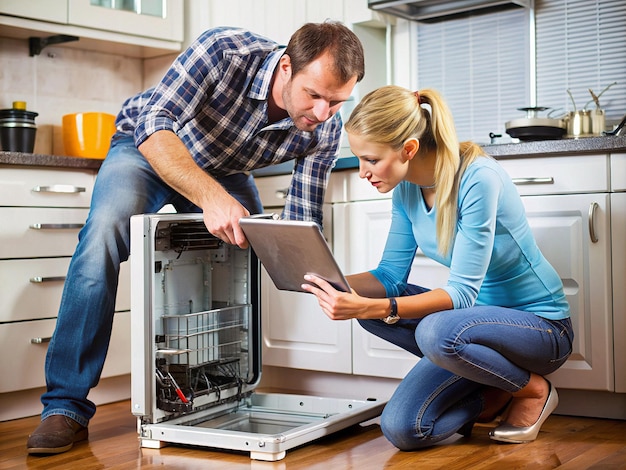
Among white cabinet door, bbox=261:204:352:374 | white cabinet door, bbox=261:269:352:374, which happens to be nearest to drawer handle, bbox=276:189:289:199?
white cabinet door, bbox=261:204:352:374

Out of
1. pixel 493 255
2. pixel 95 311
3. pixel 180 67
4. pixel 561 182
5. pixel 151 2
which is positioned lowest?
pixel 95 311

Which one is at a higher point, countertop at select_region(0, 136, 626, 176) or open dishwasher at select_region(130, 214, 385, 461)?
countertop at select_region(0, 136, 626, 176)

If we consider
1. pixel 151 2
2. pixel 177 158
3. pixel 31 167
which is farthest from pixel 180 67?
pixel 151 2

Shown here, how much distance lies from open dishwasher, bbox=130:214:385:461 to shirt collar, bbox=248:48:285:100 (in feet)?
1.18

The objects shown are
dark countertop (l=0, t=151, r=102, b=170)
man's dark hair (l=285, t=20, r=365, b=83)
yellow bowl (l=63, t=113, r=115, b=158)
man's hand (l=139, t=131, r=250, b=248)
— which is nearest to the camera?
man's hand (l=139, t=131, r=250, b=248)

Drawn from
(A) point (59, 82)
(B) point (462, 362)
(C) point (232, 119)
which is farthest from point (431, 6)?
(B) point (462, 362)

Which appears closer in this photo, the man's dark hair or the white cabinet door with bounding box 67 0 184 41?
the man's dark hair

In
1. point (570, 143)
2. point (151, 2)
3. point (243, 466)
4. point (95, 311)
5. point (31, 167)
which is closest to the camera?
point (243, 466)

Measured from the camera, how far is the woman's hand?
1851 millimetres

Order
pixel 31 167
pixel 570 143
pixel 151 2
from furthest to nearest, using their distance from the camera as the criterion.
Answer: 1. pixel 151 2
2. pixel 31 167
3. pixel 570 143

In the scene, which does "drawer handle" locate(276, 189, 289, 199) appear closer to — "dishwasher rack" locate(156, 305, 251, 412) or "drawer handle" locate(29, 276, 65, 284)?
"dishwasher rack" locate(156, 305, 251, 412)

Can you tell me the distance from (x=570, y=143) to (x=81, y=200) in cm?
157

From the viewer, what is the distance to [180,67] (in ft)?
7.06

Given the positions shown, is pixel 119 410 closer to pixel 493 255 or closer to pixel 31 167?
pixel 31 167
